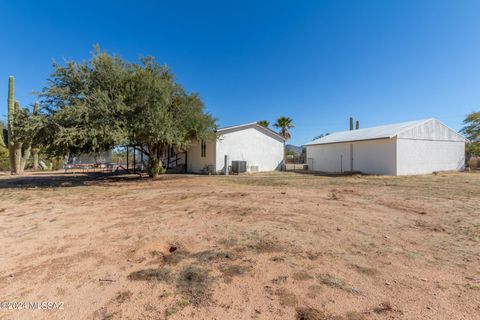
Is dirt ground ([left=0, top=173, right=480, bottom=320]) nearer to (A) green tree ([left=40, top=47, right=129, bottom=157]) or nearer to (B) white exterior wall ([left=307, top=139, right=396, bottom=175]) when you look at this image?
(A) green tree ([left=40, top=47, right=129, bottom=157])

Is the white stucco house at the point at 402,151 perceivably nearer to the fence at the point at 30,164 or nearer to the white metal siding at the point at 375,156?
the white metal siding at the point at 375,156

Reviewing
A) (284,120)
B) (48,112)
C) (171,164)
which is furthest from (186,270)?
(284,120)

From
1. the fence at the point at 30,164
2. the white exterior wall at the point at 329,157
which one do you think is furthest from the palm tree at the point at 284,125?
the fence at the point at 30,164

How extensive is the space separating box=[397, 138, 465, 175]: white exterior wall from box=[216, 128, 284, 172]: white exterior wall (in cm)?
894

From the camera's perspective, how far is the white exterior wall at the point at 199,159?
17.0 metres

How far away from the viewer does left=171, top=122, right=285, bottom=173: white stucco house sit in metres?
16.9

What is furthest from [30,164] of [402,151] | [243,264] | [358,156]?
Answer: [402,151]

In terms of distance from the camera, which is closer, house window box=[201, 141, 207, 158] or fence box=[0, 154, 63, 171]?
house window box=[201, 141, 207, 158]

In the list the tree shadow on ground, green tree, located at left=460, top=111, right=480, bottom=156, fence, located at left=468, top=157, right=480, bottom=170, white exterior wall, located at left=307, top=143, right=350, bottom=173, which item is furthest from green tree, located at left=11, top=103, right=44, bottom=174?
green tree, located at left=460, top=111, right=480, bottom=156

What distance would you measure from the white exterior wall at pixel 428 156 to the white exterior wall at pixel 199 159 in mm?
13001

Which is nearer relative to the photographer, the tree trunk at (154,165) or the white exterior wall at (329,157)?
the tree trunk at (154,165)

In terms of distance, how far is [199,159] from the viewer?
18.5m

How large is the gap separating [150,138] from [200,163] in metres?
7.48

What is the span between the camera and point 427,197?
7453 millimetres
